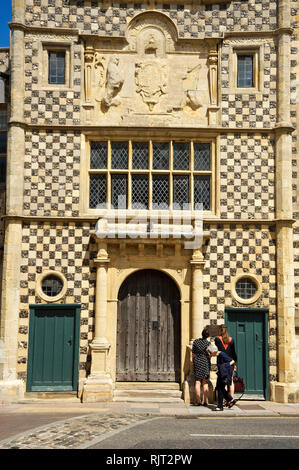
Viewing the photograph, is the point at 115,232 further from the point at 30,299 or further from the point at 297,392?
the point at 297,392

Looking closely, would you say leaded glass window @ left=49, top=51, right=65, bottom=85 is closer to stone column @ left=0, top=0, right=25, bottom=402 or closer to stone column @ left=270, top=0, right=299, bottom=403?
stone column @ left=0, top=0, right=25, bottom=402

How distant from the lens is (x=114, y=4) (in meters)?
13.4

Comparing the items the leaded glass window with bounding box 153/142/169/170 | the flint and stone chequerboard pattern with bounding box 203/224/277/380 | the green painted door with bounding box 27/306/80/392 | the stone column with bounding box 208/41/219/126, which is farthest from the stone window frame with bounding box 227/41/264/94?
the green painted door with bounding box 27/306/80/392

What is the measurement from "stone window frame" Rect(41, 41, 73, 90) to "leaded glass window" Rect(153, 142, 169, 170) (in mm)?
2752

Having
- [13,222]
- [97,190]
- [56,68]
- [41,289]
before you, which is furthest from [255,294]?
[56,68]

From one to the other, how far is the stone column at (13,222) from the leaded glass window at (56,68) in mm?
761

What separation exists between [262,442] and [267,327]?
205 inches

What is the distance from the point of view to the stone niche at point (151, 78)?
43.2ft

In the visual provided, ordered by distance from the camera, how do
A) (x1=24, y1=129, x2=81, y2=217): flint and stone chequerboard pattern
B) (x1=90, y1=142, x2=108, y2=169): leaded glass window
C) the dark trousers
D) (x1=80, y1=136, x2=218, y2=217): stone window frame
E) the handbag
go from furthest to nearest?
(x1=90, y1=142, x2=108, y2=169): leaded glass window
(x1=80, y1=136, x2=218, y2=217): stone window frame
(x1=24, y1=129, x2=81, y2=217): flint and stone chequerboard pattern
the handbag
the dark trousers

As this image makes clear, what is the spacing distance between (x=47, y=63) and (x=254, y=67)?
17.9 feet

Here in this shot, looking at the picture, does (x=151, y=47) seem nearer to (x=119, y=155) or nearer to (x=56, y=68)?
(x=56, y=68)

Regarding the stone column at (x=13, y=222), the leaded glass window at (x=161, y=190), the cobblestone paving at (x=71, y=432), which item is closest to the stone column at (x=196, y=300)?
the leaded glass window at (x=161, y=190)

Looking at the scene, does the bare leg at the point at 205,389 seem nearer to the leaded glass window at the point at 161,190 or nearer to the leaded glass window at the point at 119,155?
the leaded glass window at the point at 161,190

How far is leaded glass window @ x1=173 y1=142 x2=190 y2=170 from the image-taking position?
1329 cm
